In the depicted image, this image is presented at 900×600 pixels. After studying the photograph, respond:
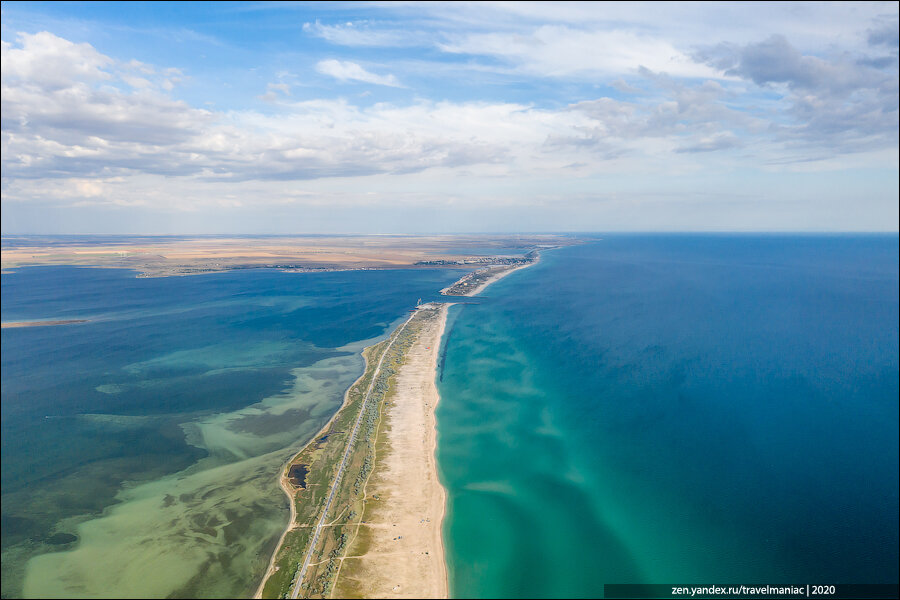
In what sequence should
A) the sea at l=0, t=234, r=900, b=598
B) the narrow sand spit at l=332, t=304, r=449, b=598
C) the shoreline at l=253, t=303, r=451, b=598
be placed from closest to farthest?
the narrow sand spit at l=332, t=304, r=449, b=598, the shoreline at l=253, t=303, r=451, b=598, the sea at l=0, t=234, r=900, b=598

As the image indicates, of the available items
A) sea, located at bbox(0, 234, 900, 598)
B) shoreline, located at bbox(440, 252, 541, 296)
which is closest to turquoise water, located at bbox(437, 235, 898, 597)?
sea, located at bbox(0, 234, 900, 598)

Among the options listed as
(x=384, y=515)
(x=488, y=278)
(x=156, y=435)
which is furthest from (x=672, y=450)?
(x=488, y=278)

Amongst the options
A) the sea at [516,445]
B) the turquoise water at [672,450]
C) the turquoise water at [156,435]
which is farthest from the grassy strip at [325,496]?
the turquoise water at [672,450]

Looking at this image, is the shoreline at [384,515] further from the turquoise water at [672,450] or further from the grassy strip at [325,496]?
the turquoise water at [672,450]

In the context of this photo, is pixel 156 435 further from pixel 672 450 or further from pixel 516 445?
pixel 672 450

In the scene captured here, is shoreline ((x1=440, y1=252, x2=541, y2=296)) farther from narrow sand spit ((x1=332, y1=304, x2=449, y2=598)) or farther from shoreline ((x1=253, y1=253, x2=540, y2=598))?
narrow sand spit ((x1=332, y1=304, x2=449, y2=598))

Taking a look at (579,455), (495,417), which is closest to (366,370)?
(495,417)
